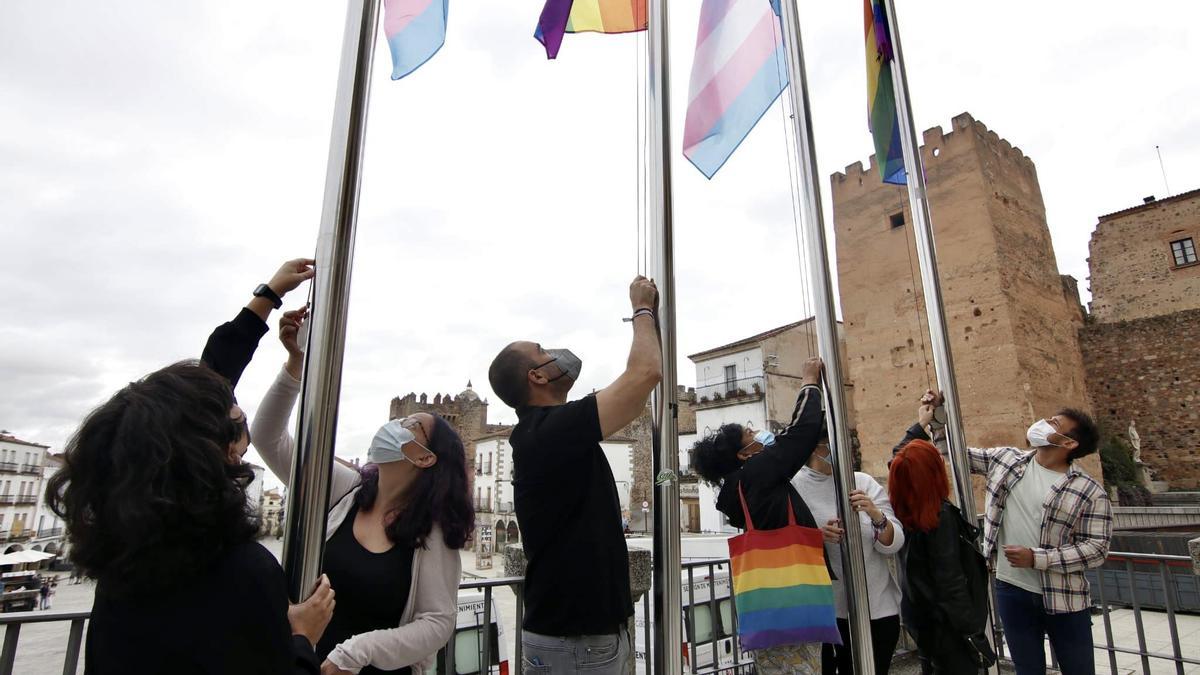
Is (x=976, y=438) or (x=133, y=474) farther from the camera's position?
(x=976, y=438)

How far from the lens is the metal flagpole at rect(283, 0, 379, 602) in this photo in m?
1.47

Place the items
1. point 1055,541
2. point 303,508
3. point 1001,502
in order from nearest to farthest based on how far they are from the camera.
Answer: point 303,508
point 1055,541
point 1001,502

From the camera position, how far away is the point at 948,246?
2253cm

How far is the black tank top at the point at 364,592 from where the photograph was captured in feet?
6.19

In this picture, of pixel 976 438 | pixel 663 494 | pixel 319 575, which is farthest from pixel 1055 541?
pixel 976 438

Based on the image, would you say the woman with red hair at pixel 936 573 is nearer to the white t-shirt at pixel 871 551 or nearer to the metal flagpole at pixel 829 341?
the white t-shirt at pixel 871 551

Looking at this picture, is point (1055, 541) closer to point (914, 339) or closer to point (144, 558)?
point (144, 558)

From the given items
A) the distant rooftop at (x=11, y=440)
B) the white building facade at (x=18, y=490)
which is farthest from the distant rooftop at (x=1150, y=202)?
the distant rooftop at (x=11, y=440)

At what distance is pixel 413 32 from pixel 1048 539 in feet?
12.5

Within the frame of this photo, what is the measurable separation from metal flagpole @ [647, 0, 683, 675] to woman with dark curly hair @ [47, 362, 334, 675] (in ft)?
4.40

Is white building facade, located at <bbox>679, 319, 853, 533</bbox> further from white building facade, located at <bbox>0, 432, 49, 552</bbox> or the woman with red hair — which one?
white building facade, located at <bbox>0, 432, 49, 552</bbox>

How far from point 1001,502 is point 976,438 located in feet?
65.5

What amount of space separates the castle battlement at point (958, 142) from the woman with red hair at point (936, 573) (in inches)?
823

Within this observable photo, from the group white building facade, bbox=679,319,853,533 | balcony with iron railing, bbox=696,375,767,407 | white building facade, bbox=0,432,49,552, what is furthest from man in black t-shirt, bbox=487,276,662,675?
white building facade, bbox=0,432,49,552
